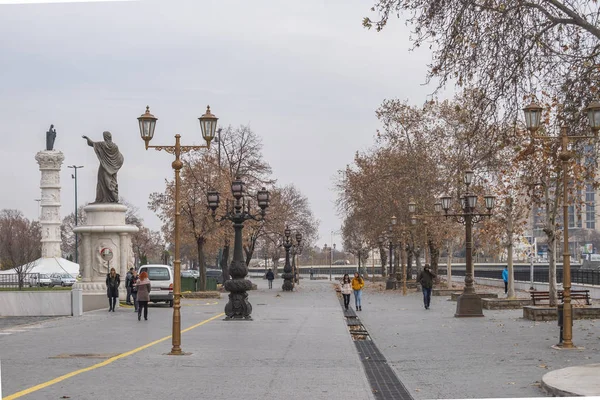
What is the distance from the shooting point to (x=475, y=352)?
18500 millimetres

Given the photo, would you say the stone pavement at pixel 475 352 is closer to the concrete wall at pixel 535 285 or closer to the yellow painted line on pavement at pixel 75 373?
the yellow painted line on pavement at pixel 75 373

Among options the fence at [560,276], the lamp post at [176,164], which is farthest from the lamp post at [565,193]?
the fence at [560,276]

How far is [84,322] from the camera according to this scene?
93.4 feet

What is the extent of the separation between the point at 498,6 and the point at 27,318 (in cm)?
1912

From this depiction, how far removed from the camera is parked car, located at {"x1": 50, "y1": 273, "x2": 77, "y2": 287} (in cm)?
7281

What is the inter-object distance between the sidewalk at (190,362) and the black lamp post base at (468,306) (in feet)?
18.4

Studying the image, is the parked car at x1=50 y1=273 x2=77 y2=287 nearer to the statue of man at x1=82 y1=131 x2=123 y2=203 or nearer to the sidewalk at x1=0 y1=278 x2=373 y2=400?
the statue of man at x1=82 y1=131 x2=123 y2=203

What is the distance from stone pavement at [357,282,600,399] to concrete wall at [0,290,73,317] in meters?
10.2

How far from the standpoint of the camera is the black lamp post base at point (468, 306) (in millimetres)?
31391

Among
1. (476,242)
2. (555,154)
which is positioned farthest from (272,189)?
(555,154)

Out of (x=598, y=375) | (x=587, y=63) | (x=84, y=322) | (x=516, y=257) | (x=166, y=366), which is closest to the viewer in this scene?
(x=598, y=375)

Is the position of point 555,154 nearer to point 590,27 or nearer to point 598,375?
point 590,27

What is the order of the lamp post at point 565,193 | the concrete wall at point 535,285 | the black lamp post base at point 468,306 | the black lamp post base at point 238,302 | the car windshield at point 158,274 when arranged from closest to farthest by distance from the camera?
the lamp post at point 565,193, the black lamp post base at point 238,302, the black lamp post base at point 468,306, the car windshield at point 158,274, the concrete wall at point 535,285

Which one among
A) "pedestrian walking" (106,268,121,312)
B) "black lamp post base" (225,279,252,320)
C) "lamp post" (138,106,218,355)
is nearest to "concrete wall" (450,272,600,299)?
"black lamp post base" (225,279,252,320)
